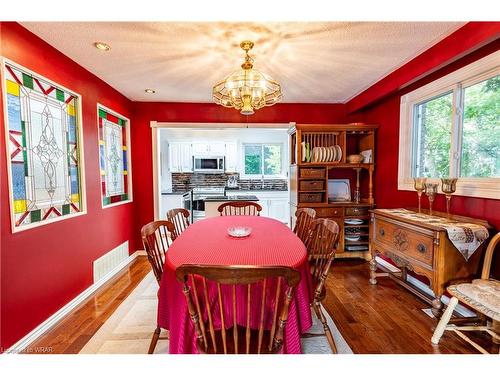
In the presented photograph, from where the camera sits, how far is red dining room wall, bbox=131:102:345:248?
12.0ft

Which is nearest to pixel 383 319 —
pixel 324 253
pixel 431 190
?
pixel 324 253

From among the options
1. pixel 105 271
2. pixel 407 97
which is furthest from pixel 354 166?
pixel 105 271

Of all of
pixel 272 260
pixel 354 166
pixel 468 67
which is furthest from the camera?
pixel 354 166

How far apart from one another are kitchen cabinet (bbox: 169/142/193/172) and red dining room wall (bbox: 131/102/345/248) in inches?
84.2

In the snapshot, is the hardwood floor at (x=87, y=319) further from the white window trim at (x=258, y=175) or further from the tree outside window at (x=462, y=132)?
the white window trim at (x=258, y=175)

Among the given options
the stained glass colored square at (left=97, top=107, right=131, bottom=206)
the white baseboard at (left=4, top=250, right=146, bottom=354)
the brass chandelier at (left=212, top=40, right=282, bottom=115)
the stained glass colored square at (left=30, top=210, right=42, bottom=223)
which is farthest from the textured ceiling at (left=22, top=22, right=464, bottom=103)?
the white baseboard at (left=4, top=250, right=146, bottom=354)

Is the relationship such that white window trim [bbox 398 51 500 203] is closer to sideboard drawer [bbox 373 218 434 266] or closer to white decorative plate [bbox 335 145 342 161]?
sideboard drawer [bbox 373 218 434 266]

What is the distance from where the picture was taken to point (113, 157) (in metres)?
3.19

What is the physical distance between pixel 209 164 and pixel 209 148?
387mm

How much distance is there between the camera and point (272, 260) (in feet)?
4.33

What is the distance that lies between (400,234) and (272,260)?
1.53m

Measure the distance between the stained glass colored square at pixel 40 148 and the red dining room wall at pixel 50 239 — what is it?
0.07 metres
